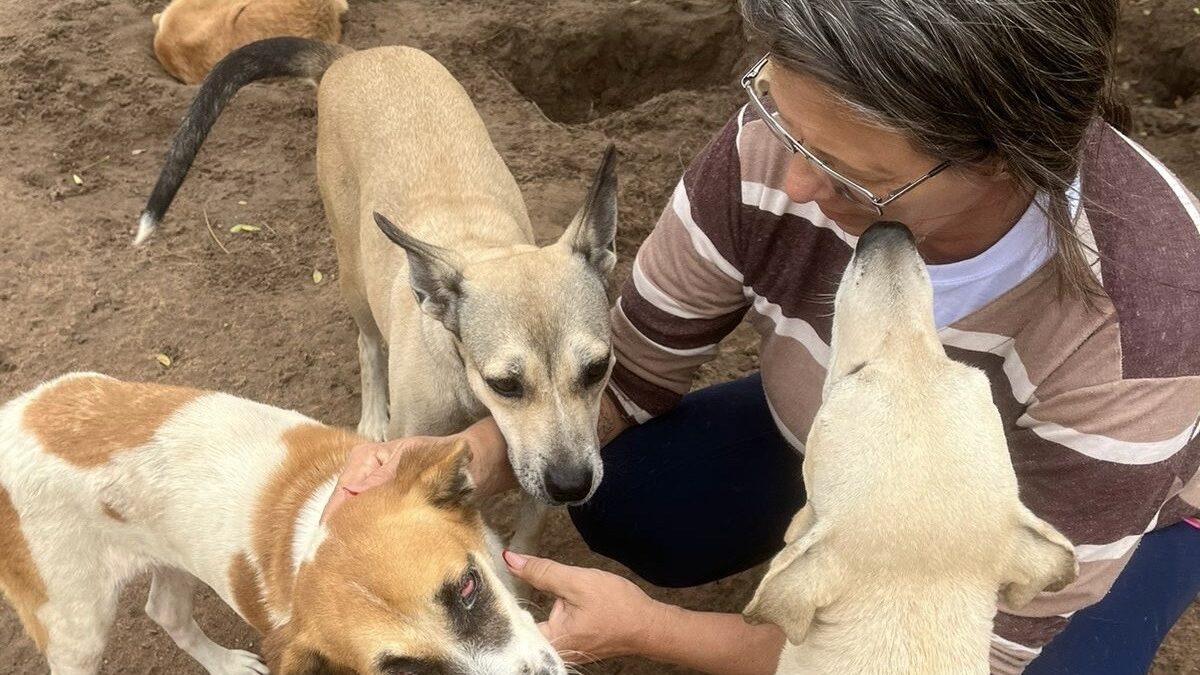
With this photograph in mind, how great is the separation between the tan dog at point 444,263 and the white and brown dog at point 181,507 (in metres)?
0.35

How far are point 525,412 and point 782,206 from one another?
944 millimetres

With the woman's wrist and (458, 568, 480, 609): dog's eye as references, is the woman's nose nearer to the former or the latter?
the woman's wrist

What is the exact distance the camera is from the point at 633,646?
6.45 ft

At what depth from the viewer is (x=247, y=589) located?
7.76ft

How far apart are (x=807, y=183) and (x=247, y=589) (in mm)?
1818

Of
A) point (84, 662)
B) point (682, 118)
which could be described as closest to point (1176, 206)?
point (84, 662)

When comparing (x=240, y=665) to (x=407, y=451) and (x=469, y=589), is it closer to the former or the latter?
(x=407, y=451)

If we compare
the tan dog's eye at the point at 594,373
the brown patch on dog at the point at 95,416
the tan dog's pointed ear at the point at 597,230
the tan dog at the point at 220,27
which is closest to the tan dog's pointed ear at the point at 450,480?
the tan dog's eye at the point at 594,373

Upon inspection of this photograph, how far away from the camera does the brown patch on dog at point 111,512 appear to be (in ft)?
7.83

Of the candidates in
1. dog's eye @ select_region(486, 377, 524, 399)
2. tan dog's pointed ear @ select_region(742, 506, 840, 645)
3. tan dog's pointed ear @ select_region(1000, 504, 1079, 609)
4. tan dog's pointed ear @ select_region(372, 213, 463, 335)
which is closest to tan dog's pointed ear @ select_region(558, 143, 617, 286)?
tan dog's pointed ear @ select_region(372, 213, 463, 335)

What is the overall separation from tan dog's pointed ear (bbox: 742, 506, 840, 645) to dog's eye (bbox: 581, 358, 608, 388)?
1057 millimetres

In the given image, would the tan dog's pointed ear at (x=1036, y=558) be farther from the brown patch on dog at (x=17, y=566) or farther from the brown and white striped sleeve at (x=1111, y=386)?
the brown patch on dog at (x=17, y=566)

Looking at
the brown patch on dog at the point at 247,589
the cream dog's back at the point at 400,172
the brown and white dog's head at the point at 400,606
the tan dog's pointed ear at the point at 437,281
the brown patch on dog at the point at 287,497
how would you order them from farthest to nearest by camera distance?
the cream dog's back at the point at 400,172, the tan dog's pointed ear at the point at 437,281, the brown patch on dog at the point at 247,589, the brown patch on dog at the point at 287,497, the brown and white dog's head at the point at 400,606

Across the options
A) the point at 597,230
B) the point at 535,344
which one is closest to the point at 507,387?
the point at 535,344
